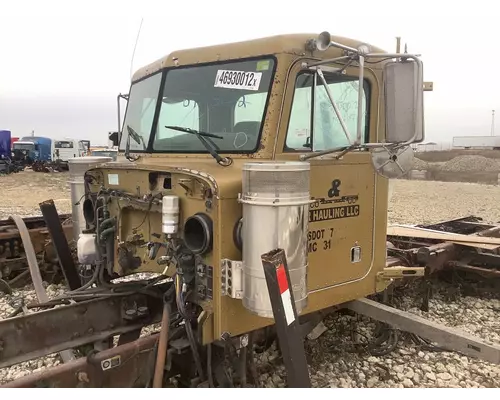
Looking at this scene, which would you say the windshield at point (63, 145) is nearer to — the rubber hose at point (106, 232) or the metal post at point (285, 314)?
the rubber hose at point (106, 232)

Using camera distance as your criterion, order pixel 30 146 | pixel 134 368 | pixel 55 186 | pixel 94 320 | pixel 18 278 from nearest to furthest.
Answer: pixel 134 368 < pixel 94 320 < pixel 18 278 < pixel 55 186 < pixel 30 146

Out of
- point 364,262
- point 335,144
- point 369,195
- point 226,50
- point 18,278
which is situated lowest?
point 18,278

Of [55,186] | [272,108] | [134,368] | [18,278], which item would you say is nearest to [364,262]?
[272,108]

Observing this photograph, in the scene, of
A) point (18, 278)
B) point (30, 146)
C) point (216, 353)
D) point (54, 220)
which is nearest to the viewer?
point (216, 353)

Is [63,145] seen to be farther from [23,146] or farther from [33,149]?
[23,146]

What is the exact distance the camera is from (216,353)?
10.6 ft

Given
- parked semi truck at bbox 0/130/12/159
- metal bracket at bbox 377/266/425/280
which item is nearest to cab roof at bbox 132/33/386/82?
metal bracket at bbox 377/266/425/280

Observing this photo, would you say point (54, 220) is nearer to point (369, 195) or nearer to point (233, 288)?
point (233, 288)

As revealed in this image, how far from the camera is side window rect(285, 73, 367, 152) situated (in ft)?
10.9

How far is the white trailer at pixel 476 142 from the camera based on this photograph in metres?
69.2

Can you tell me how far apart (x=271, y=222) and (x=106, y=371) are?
4.41ft

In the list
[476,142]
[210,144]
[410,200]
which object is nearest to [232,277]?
[210,144]

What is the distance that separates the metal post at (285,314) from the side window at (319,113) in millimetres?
1060

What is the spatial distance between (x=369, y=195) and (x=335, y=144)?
53cm
